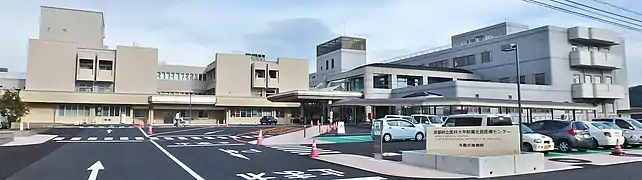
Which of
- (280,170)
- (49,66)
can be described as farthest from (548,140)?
(49,66)

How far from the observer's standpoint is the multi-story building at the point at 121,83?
2293 inches

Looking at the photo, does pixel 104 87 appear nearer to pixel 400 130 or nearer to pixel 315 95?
pixel 315 95

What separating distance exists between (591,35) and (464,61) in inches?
588

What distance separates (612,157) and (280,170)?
11.4 meters

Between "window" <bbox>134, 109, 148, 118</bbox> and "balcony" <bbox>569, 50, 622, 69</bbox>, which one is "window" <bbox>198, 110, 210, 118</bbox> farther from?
"balcony" <bbox>569, 50, 622, 69</bbox>

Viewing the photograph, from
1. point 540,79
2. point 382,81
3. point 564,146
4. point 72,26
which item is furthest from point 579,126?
point 72,26

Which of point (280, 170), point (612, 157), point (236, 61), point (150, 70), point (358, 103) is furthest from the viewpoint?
point (236, 61)

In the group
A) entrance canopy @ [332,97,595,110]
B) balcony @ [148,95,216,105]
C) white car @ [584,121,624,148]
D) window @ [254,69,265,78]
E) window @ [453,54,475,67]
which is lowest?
white car @ [584,121,624,148]

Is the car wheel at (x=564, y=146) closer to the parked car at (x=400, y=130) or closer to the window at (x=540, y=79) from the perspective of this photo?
the parked car at (x=400, y=130)

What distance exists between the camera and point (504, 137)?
13.2m

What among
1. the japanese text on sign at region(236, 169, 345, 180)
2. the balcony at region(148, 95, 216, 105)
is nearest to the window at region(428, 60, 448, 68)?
the balcony at region(148, 95, 216, 105)

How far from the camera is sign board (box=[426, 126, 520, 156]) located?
13164 millimetres

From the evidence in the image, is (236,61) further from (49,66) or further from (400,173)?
(400,173)

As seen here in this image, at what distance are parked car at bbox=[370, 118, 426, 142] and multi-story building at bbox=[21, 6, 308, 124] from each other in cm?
4054
